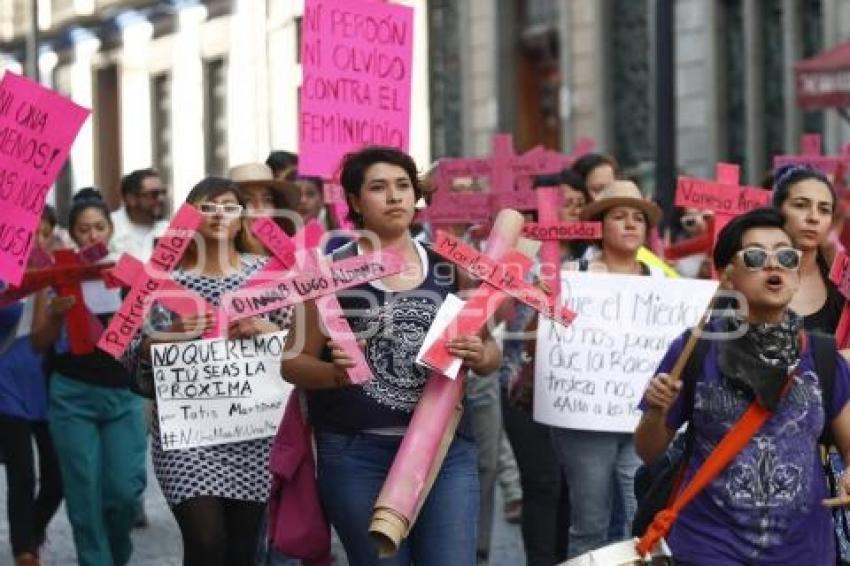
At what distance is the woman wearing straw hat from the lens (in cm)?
847

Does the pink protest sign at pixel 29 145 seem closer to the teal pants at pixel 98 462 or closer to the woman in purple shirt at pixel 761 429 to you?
the teal pants at pixel 98 462

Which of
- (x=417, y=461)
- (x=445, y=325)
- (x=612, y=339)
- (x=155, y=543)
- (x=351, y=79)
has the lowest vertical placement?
(x=155, y=543)

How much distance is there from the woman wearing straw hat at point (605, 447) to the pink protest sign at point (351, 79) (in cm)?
82

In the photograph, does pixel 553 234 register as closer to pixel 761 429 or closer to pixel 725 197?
pixel 725 197

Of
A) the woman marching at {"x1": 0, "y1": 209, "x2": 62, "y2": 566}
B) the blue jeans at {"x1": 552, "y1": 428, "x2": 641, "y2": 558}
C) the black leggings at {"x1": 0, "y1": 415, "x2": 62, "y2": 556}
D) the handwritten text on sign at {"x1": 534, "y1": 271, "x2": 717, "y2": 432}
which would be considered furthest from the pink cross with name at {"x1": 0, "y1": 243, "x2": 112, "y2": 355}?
the blue jeans at {"x1": 552, "y1": 428, "x2": 641, "y2": 558}

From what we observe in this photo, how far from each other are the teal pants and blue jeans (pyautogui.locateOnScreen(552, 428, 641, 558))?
5.79ft

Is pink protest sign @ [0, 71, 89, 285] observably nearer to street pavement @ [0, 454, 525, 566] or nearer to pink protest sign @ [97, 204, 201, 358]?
pink protest sign @ [97, 204, 201, 358]

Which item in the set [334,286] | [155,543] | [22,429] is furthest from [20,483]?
[334,286]

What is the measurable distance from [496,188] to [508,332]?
42.5 inches

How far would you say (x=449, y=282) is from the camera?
6789 mm

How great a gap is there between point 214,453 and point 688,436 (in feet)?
6.99

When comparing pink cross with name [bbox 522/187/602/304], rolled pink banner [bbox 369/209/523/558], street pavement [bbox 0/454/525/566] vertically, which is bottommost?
street pavement [bbox 0/454/525/566]

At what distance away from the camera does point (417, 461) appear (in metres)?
6.35

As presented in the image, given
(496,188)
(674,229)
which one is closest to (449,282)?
(496,188)
